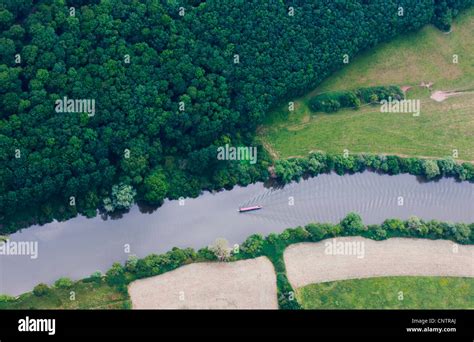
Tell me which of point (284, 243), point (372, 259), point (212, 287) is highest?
point (284, 243)

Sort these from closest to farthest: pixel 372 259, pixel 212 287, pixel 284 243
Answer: pixel 212 287 → pixel 284 243 → pixel 372 259

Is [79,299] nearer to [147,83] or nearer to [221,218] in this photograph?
[221,218]

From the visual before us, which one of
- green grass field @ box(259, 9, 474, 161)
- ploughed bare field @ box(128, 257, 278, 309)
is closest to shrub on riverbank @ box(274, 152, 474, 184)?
green grass field @ box(259, 9, 474, 161)

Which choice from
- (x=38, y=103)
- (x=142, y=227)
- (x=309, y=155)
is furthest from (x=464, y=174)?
(x=38, y=103)

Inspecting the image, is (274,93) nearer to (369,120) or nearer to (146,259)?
(369,120)

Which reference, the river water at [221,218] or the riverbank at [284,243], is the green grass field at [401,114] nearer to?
the river water at [221,218]

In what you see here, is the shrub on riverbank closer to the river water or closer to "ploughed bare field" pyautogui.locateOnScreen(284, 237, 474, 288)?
the river water

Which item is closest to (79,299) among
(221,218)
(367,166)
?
(221,218)

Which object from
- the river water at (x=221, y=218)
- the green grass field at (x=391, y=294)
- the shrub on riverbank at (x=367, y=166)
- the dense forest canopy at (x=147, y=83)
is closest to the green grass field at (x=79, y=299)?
the river water at (x=221, y=218)
